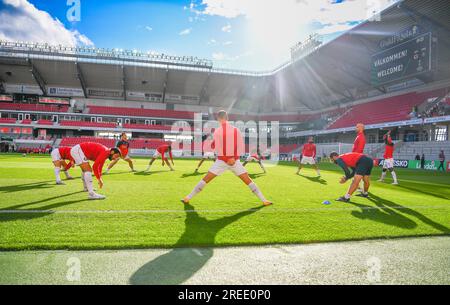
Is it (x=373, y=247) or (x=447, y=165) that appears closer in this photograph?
(x=373, y=247)

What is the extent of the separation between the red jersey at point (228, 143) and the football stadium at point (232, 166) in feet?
0.15

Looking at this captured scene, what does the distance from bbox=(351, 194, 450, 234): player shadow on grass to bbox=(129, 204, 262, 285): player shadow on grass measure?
125 inches

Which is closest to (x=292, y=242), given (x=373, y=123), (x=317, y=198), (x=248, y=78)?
(x=317, y=198)

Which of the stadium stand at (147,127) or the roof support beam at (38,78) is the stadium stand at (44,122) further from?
the stadium stand at (147,127)

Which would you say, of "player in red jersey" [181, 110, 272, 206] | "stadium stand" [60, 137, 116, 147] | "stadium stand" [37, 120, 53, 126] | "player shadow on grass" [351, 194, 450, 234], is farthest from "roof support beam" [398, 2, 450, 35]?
"stadium stand" [37, 120, 53, 126]

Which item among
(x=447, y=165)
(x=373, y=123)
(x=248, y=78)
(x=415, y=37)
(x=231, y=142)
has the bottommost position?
(x=447, y=165)

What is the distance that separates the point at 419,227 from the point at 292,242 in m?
2.79

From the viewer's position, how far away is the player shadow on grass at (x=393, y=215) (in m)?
5.07

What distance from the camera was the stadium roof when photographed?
39.6m

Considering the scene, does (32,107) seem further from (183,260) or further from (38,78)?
(183,260)

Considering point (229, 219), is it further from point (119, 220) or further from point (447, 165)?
point (447, 165)

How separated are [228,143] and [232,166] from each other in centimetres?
53

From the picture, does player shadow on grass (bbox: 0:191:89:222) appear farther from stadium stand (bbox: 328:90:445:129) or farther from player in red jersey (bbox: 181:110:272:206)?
stadium stand (bbox: 328:90:445:129)

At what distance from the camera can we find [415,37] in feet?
66.3
